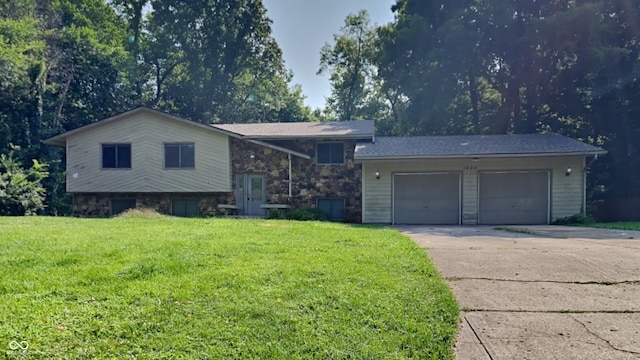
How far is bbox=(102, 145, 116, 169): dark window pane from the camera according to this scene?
15.1 meters

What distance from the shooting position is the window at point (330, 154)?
1489 centimetres

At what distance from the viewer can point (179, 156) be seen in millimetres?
14875

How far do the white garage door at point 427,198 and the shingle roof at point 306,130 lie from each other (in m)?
2.60

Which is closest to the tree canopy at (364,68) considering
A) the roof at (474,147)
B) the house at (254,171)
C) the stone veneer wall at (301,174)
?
the house at (254,171)

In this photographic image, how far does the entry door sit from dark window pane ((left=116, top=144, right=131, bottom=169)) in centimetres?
443

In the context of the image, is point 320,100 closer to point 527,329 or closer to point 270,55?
point 270,55

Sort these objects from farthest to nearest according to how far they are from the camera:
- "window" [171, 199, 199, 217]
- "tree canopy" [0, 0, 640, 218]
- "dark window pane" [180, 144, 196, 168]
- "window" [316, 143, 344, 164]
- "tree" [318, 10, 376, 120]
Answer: "tree" [318, 10, 376, 120] < "tree canopy" [0, 0, 640, 218] < "window" [171, 199, 199, 217] < "window" [316, 143, 344, 164] < "dark window pane" [180, 144, 196, 168]

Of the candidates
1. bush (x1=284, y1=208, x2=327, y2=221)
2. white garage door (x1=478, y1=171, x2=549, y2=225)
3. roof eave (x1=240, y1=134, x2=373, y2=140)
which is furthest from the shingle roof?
white garage door (x1=478, y1=171, x2=549, y2=225)

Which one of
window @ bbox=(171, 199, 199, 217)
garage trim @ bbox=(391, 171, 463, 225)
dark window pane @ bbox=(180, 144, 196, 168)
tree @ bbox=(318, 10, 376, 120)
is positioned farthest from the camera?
tree @ bbox=(318, 10, 376, 120)

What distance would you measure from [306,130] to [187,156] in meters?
4.85

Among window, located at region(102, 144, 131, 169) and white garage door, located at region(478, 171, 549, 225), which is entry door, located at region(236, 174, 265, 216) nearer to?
window, located at region(102, 144, 131, 169)

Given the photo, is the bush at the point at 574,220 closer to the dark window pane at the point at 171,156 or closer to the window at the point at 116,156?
the dark window pane at the point at 171,156

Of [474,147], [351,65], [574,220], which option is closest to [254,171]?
[474,147]

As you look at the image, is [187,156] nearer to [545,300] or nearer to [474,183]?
[474,183]
